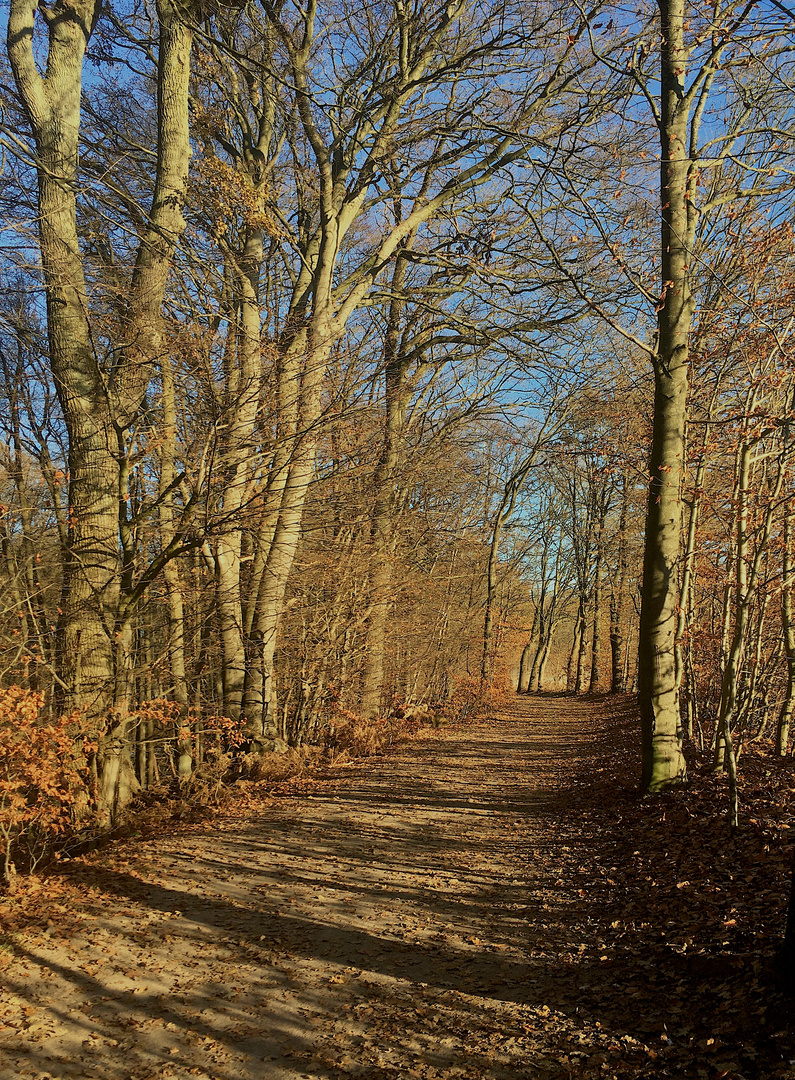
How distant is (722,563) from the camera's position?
1002cm

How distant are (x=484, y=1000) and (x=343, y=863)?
109 inches

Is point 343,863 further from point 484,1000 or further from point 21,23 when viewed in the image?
point 21,23

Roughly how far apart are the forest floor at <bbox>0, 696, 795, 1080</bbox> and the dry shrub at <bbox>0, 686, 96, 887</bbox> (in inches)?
20.6

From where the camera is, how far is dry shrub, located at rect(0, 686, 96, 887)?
19.2 feet

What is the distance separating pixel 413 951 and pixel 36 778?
372 centimetres

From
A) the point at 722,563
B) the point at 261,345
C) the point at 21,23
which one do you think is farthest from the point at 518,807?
the point at 21,23

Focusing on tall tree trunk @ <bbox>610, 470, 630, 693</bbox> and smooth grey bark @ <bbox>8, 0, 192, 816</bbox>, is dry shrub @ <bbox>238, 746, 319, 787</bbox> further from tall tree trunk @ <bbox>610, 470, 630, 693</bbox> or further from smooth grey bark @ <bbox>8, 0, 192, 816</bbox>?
tall tree trunk @ <bbox>610, 470, 630, 693</bbox>

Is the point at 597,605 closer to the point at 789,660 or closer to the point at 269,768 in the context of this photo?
the point at 269,768

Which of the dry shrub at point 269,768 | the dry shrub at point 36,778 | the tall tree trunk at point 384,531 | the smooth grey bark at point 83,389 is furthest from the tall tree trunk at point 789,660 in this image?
the dry shrub at point 36,778

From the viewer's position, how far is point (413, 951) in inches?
190

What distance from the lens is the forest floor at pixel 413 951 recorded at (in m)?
3.57

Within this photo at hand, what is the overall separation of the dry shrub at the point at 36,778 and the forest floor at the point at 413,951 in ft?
1.72

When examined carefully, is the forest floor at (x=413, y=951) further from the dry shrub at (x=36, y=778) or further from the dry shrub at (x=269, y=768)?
the dry shrub at (x=269, y=768)

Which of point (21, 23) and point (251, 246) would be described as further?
point (251, 246)
